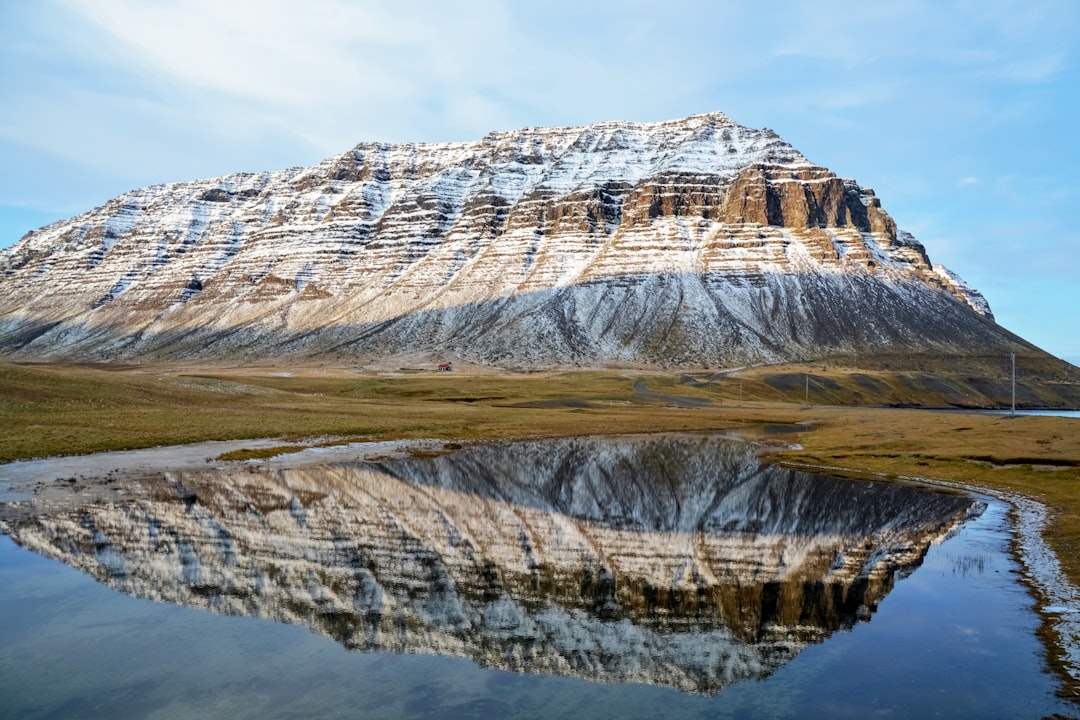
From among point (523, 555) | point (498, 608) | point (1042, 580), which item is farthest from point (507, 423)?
point (498, 608)

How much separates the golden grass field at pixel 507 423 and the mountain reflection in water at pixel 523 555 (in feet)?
25.0

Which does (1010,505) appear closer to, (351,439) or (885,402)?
(351,439)

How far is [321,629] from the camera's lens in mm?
17688

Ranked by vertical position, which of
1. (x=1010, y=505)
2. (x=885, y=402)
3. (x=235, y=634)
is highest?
(x=885, y=402)

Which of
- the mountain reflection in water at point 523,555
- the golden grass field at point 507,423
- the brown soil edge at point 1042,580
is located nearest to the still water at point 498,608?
the mountain reflection in water at point 523,555

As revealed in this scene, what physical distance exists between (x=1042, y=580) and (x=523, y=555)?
51.8 ft

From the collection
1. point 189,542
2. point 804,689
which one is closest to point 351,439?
point 189,542

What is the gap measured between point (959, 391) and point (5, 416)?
584 ft

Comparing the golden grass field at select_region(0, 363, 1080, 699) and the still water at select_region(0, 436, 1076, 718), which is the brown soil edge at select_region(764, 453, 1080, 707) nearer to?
the still water at select_region(0, 436, 1076, 718)

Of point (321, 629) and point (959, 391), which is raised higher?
point (959, 391)

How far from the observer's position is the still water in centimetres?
1447

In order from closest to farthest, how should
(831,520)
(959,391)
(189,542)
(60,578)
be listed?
(60,578) < (189,542) < (831,520) < (959,391)

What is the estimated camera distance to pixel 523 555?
24.8 m

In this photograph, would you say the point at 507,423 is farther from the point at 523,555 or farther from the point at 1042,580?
the point at 1042,580
